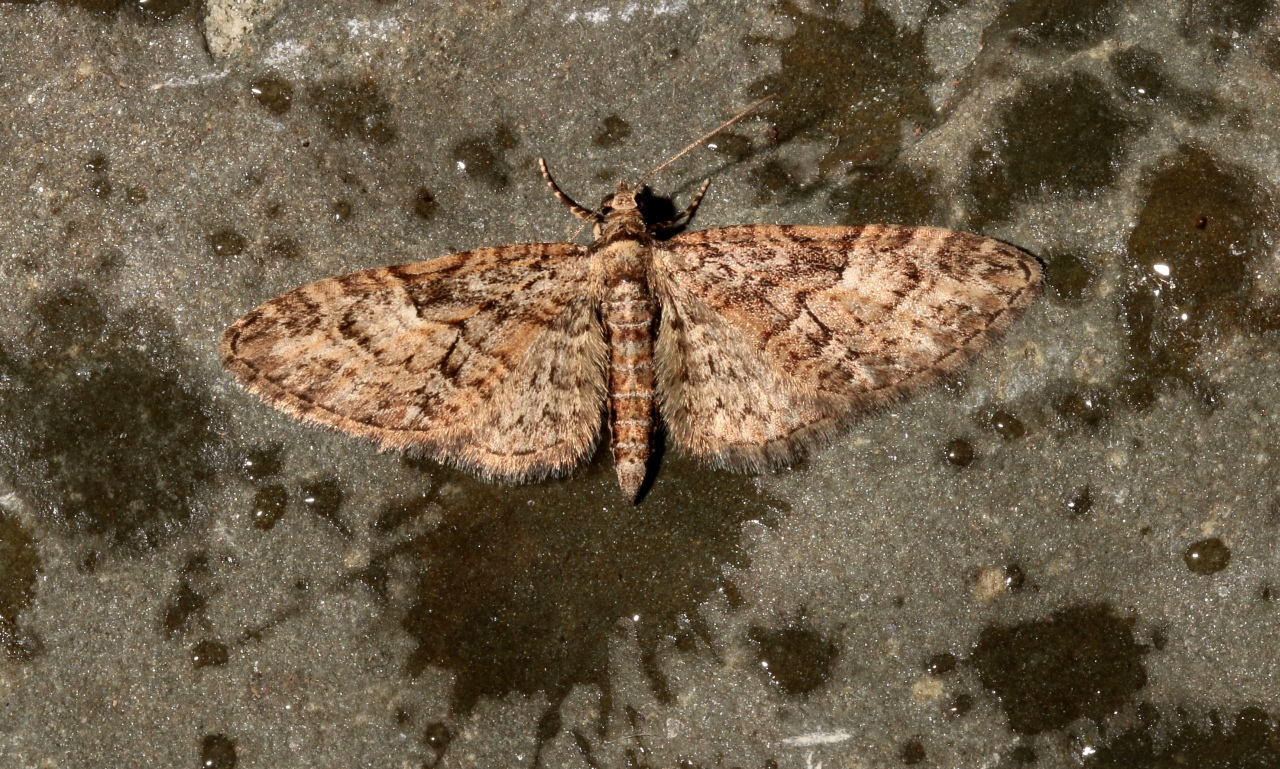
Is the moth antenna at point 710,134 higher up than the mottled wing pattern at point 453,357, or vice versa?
the moth antenna at point 710,134

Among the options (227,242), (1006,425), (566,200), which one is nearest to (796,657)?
(1006,425)

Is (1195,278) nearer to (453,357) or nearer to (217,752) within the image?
(453,357)

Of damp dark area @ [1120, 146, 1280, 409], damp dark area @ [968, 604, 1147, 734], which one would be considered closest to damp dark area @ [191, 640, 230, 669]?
damp dark area @ [968, 604, 1147, 734]

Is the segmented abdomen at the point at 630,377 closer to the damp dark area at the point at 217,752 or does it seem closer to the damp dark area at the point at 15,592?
the damp dark area at the point at 217,752

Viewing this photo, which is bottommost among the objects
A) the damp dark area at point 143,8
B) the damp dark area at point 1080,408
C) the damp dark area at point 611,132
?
the damp dark area at point 1080,408

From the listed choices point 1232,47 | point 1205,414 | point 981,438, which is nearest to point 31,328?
point 981,438

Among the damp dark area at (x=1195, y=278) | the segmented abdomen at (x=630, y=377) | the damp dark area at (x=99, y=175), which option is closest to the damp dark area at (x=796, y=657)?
the segmented abdomen at (x=630, y=377)

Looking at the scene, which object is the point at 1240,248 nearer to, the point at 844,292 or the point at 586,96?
the point at 844,292
